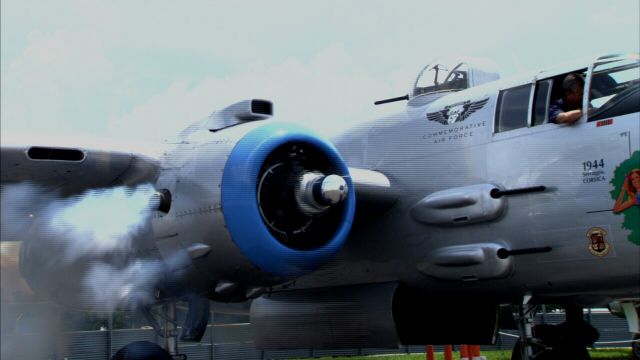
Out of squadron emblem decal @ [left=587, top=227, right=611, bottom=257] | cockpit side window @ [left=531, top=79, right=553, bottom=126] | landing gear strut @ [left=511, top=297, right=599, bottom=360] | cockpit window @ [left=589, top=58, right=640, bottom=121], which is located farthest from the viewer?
landing gear strut @ [left=511, top=297, right=599, bottom=360]

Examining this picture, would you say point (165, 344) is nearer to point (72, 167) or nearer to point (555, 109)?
point (72, 167)

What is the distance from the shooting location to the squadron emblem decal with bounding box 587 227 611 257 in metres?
6.16

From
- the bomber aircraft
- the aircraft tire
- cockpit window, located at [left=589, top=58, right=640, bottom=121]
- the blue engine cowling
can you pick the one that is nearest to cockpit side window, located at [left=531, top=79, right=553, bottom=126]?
the bomber aircraft

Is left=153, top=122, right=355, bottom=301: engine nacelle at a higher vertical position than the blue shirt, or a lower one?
lower

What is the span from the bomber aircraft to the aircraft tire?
121mm

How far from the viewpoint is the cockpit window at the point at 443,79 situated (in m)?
8.09

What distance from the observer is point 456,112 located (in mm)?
7496

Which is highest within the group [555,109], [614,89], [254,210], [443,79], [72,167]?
[443,79]

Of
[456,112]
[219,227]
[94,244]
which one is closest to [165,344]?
[94,244]

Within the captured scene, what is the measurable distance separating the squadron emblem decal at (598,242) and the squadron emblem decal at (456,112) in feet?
5.64

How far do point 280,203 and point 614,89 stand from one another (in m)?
3.08

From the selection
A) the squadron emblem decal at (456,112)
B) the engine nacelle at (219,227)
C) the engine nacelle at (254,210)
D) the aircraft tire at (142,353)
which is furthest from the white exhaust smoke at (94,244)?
the squadron emblem decal at (456,112)

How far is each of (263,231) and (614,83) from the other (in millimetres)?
3303

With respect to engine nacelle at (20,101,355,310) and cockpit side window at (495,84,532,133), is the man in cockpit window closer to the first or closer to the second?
cockpit side window at (495,84,532,133)
